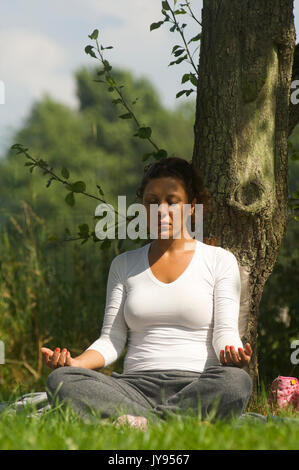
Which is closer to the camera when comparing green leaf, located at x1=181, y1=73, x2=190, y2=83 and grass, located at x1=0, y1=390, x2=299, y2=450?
grass, located at x1=0, y1=390, x2=299, y2=450

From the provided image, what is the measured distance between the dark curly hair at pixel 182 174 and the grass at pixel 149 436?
1.13m

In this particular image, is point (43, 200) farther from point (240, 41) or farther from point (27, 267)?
point (240, 41)

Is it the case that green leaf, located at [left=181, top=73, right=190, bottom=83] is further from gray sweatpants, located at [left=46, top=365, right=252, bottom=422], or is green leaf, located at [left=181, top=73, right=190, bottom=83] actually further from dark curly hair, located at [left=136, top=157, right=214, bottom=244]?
gray sweatpants, located at [left=46, top=365, right=252, bottom=422]

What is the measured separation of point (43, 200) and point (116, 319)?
77.3ft

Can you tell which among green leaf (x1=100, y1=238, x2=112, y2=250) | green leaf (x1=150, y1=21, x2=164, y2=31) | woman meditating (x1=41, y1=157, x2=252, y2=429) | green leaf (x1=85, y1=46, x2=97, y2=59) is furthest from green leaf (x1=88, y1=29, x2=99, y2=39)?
green leaf (x1=100, y1=238, x2=112, y2=250)

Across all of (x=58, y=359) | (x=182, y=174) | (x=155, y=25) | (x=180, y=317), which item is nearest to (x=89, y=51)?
(x=155, y=25)

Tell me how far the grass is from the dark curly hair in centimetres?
113

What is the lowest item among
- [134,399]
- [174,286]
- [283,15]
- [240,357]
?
[134,399]

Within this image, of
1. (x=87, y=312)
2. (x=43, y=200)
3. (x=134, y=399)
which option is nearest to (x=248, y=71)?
(x=134, y=399)

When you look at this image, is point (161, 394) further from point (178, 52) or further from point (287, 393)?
point (178, 52)

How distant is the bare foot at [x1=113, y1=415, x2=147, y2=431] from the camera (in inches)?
96.0

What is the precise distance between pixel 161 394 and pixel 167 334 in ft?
0.86

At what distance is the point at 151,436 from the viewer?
213cm

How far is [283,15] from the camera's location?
3488 millimetres
